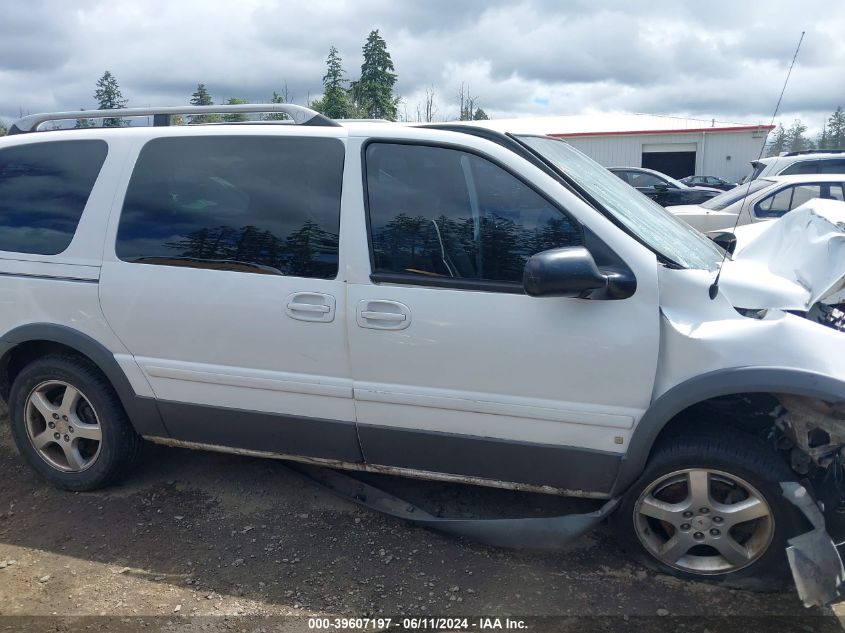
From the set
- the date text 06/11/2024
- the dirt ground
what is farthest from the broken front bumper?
the date text 06/11/2024

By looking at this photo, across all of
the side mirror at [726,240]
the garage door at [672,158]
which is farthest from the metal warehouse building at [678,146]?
the side mirror at [726,240]

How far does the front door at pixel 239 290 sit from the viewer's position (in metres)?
3.26

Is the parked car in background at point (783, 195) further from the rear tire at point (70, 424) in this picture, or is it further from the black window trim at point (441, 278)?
the rear tire at point (70, 424)

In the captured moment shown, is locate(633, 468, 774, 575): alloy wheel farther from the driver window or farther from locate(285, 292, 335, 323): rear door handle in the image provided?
locate(285, 292, 335, 323): rear door handle

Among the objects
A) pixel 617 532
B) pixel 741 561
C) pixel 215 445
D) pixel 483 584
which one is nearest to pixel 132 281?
pixel 215 445

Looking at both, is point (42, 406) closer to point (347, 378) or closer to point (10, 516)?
point (10, 516)

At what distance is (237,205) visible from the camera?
344 cm

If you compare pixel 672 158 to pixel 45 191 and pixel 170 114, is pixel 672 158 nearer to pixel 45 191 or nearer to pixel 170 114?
pixel 170 114

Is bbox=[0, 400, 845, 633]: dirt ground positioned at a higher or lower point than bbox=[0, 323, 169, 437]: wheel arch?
lower

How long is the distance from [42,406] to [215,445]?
1.01 metres

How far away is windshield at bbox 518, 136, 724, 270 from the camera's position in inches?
121

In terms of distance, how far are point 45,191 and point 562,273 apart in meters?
2.79

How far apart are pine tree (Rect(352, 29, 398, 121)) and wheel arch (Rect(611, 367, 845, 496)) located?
19078 mm

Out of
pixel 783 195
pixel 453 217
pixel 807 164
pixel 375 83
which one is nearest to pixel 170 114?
pixel 453 217
